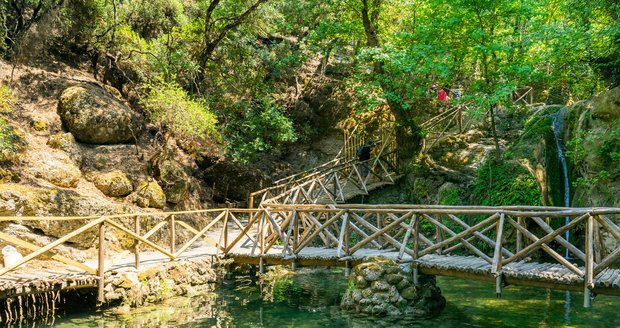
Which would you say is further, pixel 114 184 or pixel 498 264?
pixel 114 184

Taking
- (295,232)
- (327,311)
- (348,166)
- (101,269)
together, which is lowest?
(327,311)

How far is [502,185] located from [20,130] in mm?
13643

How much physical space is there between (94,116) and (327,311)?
9.91m

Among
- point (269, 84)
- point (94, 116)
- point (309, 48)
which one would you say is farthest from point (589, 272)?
point (269, 84)

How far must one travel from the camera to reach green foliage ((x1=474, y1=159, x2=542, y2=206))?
40.5ft

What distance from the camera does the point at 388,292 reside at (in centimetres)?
841

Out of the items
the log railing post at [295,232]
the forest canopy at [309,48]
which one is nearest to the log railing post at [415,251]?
the log railing post at [295,232]

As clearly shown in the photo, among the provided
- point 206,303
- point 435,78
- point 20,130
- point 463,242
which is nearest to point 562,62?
point 435,78

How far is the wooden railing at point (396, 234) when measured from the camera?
7002 millimetres

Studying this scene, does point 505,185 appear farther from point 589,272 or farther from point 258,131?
point 258,131

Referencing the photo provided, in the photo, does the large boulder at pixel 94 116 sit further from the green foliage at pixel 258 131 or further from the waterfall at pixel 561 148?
the waterfall at pixel 561 148

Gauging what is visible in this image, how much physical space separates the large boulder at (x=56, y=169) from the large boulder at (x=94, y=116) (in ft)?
4.61

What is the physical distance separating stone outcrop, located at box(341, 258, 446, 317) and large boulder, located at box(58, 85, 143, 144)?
980 cm

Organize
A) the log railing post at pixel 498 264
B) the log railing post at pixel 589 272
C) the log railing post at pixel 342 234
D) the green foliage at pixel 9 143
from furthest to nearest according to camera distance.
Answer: the green foliage at pixel 9 143 → the log railing post at pixel 342 234 → the log railing post at pixel 498 264 → the log railing post at pixel 589 272
